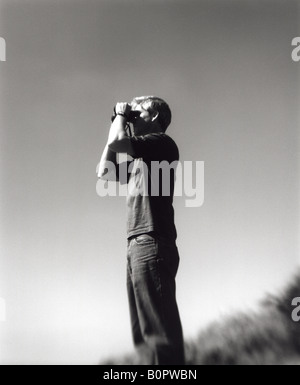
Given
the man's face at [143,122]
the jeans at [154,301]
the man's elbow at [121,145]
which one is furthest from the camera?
the man's face at [143,122]

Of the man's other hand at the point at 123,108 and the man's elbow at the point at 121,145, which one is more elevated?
the man's other hand at the point at 123,108

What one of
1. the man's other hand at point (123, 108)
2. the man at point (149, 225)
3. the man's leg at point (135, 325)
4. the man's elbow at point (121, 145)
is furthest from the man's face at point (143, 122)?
the man's leg at point (135, 325)

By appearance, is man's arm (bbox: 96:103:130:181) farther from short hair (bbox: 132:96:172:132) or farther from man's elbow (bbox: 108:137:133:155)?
short hair (bbox: 132:96:172:132)

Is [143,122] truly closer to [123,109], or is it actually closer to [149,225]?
[123,109]

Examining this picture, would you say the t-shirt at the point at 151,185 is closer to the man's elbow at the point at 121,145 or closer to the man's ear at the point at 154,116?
the man's elbow at the point at 121,145

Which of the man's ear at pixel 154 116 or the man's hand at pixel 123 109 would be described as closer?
the man's hand at pixel 123 109

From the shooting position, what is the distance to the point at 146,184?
327 centimetres

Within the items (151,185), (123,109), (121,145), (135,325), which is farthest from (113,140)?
(135,325)

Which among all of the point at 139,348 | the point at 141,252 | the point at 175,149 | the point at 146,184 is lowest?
the point at 139,348

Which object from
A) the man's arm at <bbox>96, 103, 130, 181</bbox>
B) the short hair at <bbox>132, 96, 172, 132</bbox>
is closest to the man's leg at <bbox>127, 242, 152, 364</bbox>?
the man's arm at <bbox>96, 103, 130, 181</bbox>

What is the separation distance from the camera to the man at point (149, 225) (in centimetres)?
293
